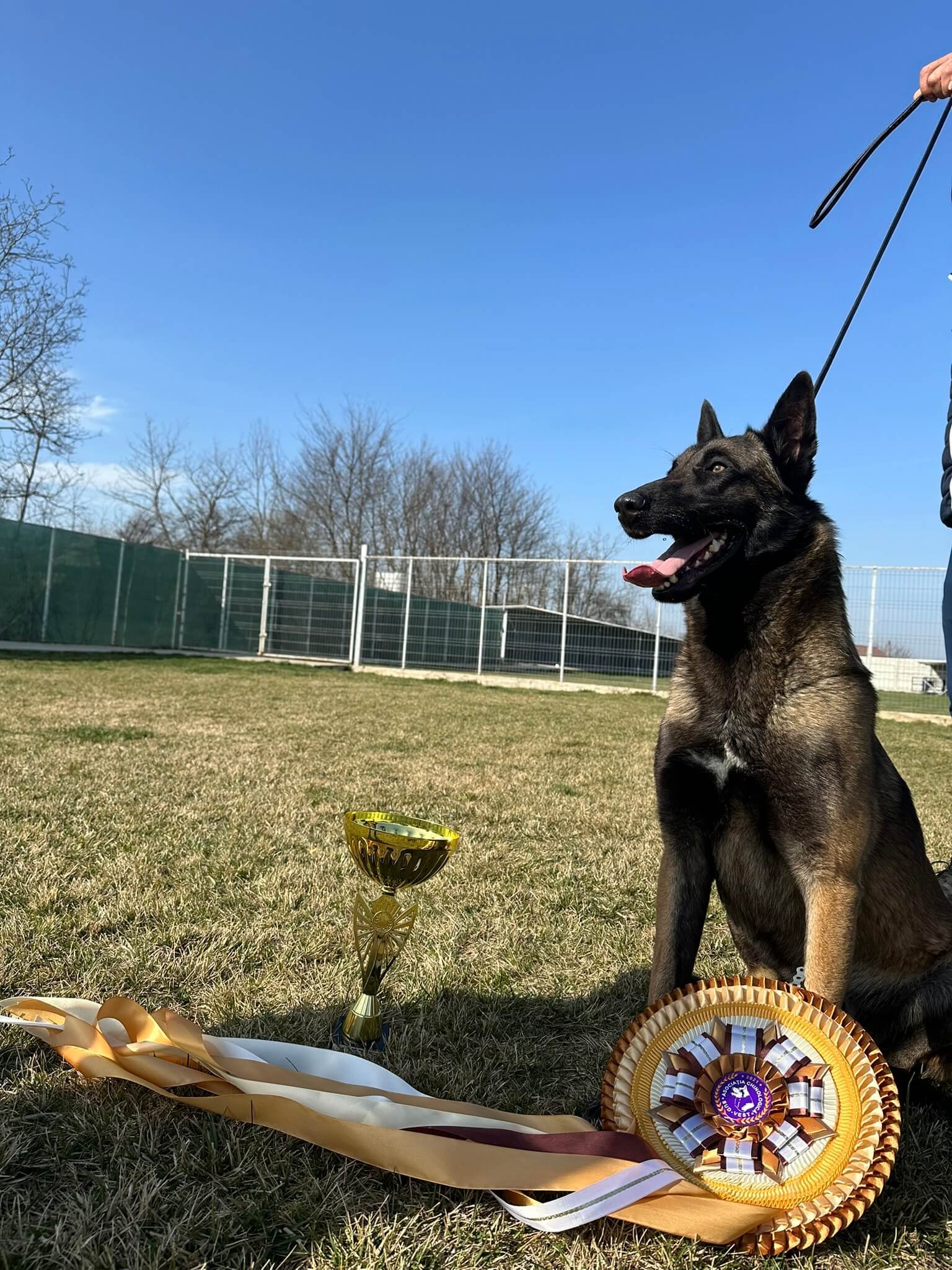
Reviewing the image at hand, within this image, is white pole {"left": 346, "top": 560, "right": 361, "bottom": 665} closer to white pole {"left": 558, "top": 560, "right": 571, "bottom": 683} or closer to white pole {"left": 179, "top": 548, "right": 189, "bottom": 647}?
white pole {"left": 179, "top": 548, "right": 189, "bottom": 647}

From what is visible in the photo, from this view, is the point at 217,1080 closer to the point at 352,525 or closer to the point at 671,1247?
the point at 671,1247

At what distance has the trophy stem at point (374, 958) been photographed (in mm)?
1885

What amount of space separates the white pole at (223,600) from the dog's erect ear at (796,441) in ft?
65.6

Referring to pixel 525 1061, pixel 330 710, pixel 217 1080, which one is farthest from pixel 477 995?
pixel 330 710

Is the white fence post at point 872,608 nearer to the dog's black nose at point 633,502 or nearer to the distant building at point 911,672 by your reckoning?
the distant building at point 911,672

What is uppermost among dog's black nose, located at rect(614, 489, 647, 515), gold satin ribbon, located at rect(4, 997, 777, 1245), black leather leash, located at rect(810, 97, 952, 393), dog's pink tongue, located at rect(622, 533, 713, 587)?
black leather leash, located at rect(810, 97, 952, 393)

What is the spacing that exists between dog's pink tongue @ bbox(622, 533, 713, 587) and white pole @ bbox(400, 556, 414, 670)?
16.9 metres

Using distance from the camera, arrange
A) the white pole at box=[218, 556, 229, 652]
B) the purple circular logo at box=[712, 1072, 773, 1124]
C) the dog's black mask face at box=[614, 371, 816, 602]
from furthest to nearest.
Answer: the white pole at box=[218, 556, 229, 652]
the dog's black mask face at box=[614, 371, 816, 602]
the purple circular logo at box=[712, 1072, 773, 1124]

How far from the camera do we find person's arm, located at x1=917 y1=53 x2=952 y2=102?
2.38 meters

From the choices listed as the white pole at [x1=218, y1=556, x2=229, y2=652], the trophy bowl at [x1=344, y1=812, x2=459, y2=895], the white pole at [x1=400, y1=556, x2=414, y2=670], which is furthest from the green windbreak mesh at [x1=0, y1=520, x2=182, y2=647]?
the trophy bowl at [x1=344, y1=812, x2=459, y2=895]

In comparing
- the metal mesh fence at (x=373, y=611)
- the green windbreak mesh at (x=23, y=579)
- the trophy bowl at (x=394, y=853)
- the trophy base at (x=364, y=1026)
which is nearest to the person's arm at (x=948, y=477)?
the trophy bowl at (x=394, y=853)

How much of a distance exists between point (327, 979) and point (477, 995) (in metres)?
0.43

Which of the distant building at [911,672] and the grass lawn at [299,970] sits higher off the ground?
the distant building at [911,672]

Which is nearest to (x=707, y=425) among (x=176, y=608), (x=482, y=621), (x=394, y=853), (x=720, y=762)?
(x=720, y=762)
